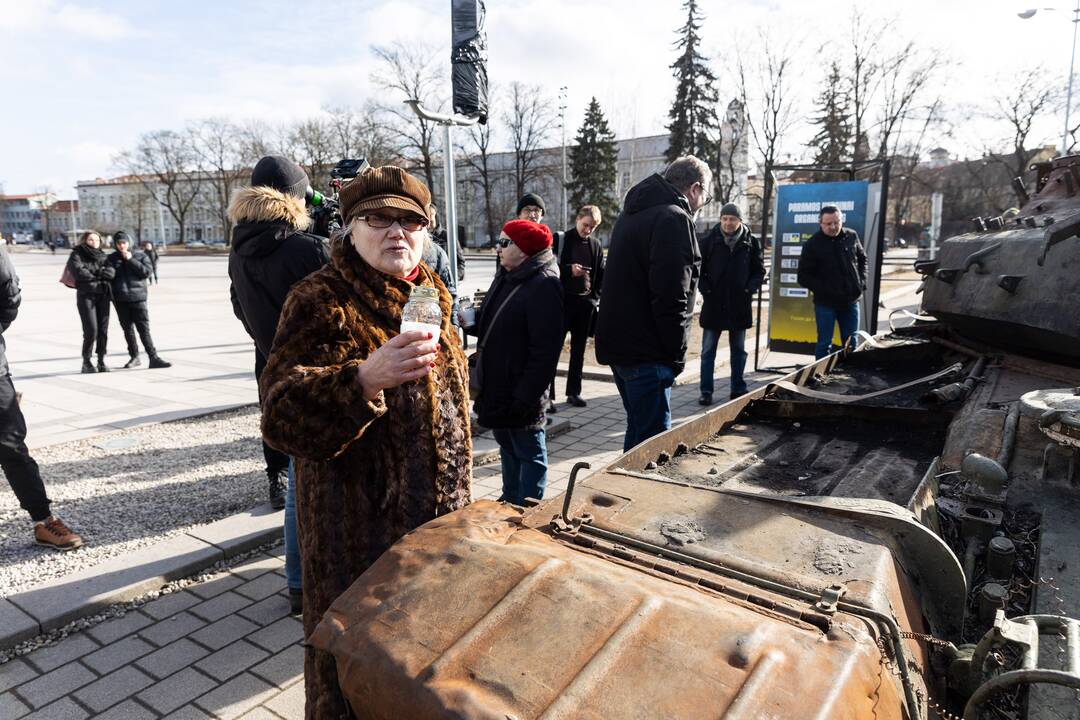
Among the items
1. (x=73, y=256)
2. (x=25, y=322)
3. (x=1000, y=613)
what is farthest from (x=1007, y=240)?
(x=25, y=322)

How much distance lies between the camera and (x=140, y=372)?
9711mm

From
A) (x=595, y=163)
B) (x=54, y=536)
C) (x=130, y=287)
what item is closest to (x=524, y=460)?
(x=54, y=536)

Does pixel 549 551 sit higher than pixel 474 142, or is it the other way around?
pixel 474 142

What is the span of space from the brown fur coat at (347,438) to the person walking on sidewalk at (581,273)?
198 inches

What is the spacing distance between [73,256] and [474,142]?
45976 mm

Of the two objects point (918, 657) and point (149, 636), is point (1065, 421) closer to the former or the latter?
point (918, 657)

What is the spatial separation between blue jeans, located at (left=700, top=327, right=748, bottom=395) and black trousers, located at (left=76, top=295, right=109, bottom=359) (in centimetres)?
808

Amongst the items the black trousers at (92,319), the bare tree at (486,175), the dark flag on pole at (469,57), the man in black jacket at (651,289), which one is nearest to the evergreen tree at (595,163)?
the bare tree at (486,175)

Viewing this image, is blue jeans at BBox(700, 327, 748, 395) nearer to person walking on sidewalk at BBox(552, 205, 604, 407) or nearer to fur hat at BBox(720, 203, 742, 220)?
fur hat at BBox(720, 203, 742, 220)

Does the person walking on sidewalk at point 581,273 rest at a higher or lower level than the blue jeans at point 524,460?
higher

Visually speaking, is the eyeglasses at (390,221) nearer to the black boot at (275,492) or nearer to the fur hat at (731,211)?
the black boot at (275,492)

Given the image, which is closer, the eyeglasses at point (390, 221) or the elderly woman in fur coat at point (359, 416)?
the elderly woman in fur coat at point (359, 416)

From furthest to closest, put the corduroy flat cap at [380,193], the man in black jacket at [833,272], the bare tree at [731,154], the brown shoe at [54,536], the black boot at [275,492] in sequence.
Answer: the bare tree at [731,154] → the man in black jacket at [833,272] → the black boot at [275,492] → the brown shoe at [54,536] → the corduroy flat cap at [380,193]

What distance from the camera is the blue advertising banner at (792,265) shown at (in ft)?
31.6
